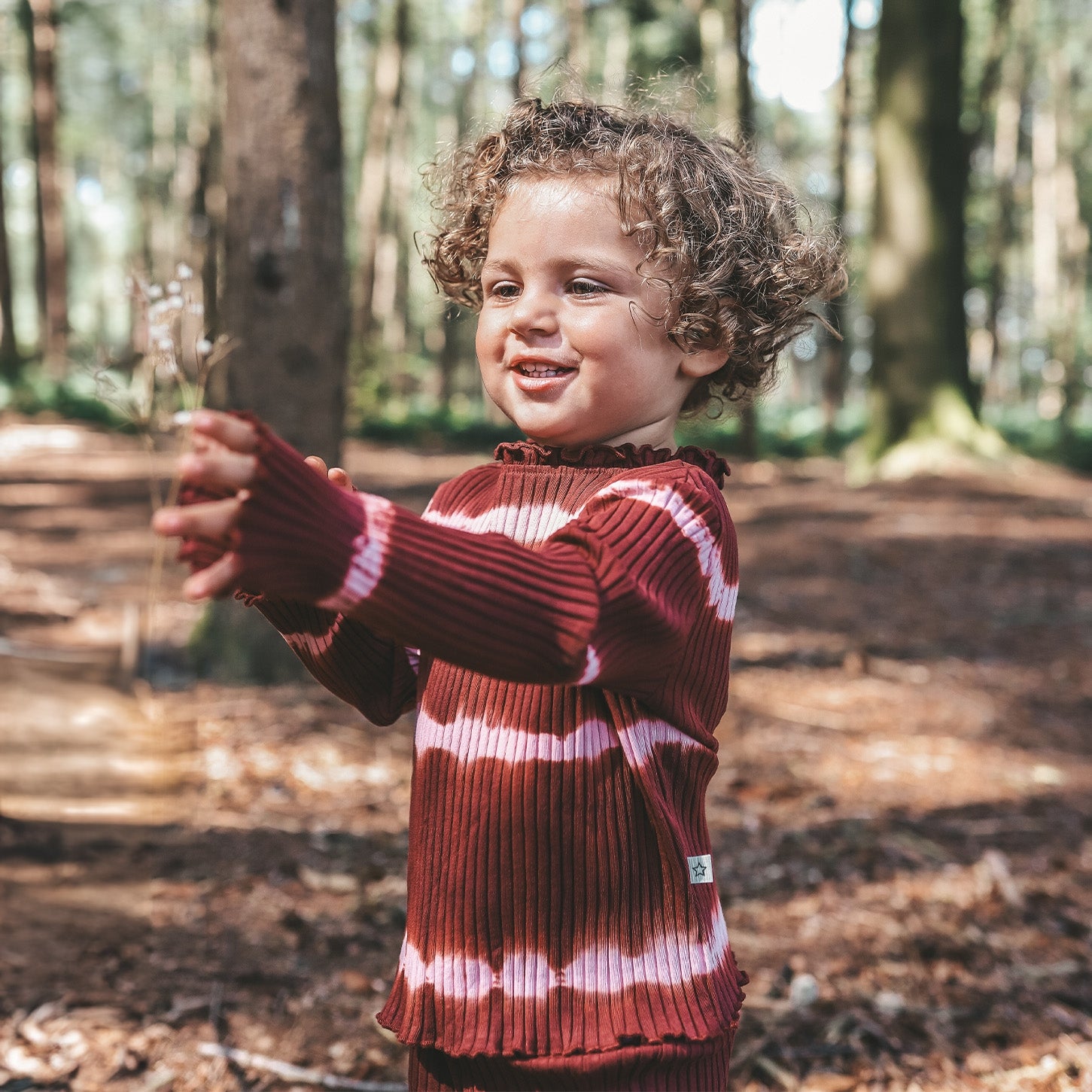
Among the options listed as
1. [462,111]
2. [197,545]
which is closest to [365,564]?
[197,545]

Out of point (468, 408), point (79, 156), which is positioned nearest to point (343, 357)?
point (468, 408)

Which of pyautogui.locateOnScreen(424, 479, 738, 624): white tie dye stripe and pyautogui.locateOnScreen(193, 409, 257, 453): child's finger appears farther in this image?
pyautogui.locateOnScreen(424, 479, 738, 624): white tie dye stripe

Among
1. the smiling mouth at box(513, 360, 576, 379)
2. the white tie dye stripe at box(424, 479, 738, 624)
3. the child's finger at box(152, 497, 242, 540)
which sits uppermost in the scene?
the smiling mouth at box(513, 360, 576, 379)

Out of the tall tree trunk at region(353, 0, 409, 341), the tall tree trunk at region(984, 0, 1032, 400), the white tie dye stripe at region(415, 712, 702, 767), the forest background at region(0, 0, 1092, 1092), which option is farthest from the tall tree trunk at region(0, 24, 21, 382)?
the tall tree trunk at region(984, 0, 1032, 400)

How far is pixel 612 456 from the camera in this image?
148 cm

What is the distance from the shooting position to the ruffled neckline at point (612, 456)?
148 cm

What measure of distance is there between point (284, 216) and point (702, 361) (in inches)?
137

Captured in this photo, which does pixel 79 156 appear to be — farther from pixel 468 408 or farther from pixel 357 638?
pixel 357 638

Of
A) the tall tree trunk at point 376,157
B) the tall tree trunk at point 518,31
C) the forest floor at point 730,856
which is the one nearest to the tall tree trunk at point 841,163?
the tall tree trunk at point 518,31

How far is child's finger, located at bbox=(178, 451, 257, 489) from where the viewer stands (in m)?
0.95

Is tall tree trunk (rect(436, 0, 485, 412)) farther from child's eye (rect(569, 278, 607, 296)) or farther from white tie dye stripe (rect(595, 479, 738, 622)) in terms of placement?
white tie dye stripe (rect(595, 479, 738, 622))

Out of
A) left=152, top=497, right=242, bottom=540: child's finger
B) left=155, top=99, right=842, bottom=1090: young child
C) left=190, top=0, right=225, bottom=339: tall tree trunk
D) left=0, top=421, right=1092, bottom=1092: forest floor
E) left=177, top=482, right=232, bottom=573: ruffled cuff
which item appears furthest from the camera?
left=190, top=0, right=225, bottom=339: tall tree trunk

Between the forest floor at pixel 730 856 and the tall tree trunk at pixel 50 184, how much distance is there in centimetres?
1416

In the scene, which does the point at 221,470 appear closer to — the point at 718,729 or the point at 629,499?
Result: the point at 629,499
